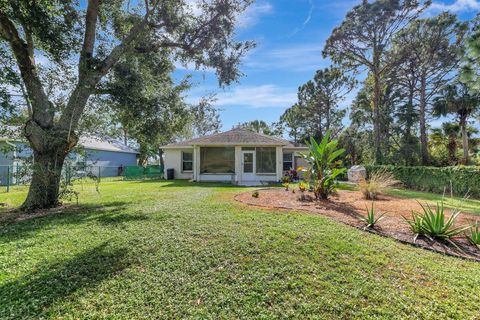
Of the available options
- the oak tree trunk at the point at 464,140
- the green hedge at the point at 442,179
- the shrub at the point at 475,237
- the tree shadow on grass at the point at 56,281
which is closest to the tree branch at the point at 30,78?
the tree shadow on grass at the point at 56,281

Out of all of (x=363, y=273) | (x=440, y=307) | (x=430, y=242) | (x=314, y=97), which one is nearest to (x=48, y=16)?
(x=363, y=273)

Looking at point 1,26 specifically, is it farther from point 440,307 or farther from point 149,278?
point 440,307

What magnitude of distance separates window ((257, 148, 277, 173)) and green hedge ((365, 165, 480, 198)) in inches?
323

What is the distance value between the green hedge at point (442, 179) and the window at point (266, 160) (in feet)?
26.9

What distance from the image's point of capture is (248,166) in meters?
17.4

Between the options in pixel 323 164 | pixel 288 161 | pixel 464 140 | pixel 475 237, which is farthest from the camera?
pixel 288 161

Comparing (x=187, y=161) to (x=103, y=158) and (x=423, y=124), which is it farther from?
(x=423, y=124)

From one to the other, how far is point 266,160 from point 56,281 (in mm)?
14647

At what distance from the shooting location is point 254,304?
3078 mm

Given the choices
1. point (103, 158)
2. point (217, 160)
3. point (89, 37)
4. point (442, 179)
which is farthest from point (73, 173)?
point (103, 158)

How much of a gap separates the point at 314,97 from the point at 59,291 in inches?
1319

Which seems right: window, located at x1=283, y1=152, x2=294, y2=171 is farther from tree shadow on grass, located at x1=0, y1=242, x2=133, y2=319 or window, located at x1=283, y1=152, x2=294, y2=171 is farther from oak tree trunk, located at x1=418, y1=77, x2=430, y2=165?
tree shadow on grass, located at x1=0, y1=242, x2=133, y2=319

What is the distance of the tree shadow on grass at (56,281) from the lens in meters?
3.02

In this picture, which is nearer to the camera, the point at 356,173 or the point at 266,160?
the point at 266,160
